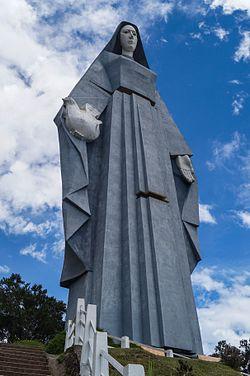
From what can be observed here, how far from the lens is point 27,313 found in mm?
30359

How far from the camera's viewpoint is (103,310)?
1627 cm

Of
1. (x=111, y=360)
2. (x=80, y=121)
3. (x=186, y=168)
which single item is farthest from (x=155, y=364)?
(x=186, y=168)

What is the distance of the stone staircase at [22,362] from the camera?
8.92 metres

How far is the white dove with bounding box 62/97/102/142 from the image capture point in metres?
19.7

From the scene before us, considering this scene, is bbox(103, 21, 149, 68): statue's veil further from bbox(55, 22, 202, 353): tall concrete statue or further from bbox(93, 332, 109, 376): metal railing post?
bbox(93, 332, 109, 376): metal railing post

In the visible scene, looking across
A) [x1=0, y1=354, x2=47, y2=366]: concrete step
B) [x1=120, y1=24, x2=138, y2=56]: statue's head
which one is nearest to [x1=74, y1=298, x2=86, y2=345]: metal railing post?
[x1=0, y1=354, x2=47, y2=366]: concrete step

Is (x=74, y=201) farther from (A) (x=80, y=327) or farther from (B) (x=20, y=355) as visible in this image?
(A) (x=80, y=327)

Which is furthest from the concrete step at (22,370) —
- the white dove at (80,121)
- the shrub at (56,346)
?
the white dove at (80,121)

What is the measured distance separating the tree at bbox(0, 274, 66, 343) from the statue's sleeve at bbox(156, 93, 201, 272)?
1374 centimetres

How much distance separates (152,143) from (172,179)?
2.05m

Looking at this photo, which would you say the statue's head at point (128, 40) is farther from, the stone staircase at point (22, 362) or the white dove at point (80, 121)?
the stone staircase at point (22, 362)

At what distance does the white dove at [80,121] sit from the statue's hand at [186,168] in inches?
200

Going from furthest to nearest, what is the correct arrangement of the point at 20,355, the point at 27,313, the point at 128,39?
1. the point at 27,313
2. the point at 128,39
3. the point at 20,355

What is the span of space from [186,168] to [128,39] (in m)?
8.18
